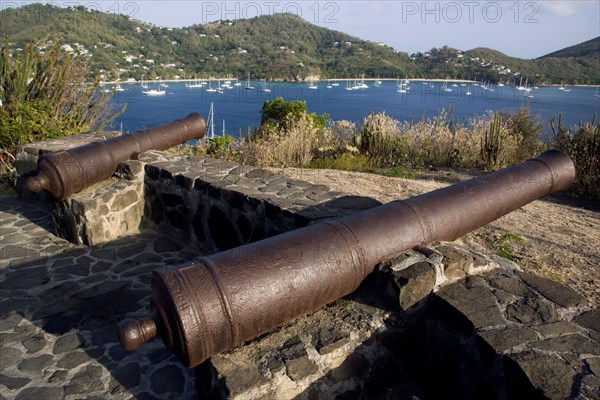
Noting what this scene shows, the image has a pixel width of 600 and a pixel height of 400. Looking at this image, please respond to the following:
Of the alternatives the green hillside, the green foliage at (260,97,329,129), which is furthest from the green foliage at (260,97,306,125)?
the green hillside

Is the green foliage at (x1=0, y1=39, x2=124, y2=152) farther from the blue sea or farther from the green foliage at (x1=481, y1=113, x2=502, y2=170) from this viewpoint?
the blue sea

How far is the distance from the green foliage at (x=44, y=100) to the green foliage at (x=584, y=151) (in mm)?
9149

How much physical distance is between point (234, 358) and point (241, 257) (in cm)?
51

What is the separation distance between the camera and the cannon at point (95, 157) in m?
4.46

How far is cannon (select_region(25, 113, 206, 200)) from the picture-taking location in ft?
14.6

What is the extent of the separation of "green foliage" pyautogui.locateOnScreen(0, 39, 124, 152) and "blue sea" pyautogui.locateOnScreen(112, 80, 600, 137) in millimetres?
36360

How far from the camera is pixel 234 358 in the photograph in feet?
7.09

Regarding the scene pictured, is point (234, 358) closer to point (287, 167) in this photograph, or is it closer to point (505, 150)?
point (287, 167)

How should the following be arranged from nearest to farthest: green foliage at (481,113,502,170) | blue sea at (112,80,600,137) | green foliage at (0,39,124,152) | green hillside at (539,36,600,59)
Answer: green foliage at (0,39,124,152) < green foliage at (481,113,502,170) < blue sea at (112,80,600,137) < green hillside at (539,36,600,59)

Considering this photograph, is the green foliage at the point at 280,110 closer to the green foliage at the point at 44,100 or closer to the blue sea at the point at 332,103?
the green foliage at the point at 44,100

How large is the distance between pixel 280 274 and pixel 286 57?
101047 millimetres

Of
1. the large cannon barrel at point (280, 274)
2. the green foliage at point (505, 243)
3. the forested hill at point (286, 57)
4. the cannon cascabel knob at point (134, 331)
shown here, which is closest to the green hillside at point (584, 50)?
the forested hill at point (286, 57)

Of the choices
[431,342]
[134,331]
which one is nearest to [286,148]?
[431,342]

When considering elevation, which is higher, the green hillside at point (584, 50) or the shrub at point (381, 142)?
the green hillside at point (584, 50)
